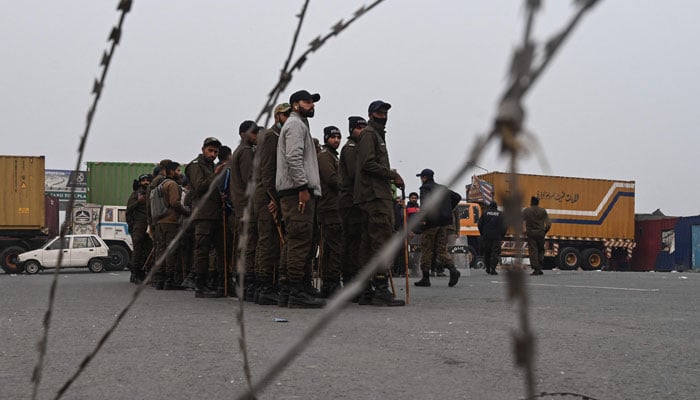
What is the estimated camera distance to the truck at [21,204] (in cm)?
1867

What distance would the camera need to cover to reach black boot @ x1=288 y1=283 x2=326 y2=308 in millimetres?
6180

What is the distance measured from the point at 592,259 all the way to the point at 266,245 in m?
20.6

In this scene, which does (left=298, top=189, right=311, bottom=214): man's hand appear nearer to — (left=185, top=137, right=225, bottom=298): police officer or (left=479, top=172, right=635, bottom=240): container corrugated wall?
(left=185, top=137, right=225, bottom=298): police officer

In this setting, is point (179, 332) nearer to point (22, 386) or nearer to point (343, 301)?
point (22, 386)

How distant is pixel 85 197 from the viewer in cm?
2450

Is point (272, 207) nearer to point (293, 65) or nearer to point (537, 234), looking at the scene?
point (293, 65)

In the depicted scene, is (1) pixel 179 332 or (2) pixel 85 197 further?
(2) pixel 85 197

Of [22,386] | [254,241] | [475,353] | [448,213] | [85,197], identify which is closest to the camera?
[22,386]

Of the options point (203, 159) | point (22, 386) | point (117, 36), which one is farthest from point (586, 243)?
point (117, 36)

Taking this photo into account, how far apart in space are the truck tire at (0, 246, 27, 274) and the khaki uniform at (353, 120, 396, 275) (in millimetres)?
13625

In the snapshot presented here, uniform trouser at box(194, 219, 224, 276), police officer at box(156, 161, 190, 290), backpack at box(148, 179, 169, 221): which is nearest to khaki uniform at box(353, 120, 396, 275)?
Answer: uniform trouser at box(194, 219, 224, 276)

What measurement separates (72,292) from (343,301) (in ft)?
Answer: 29.4

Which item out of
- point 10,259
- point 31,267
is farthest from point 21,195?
point 31,267

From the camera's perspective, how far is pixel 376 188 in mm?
6605
